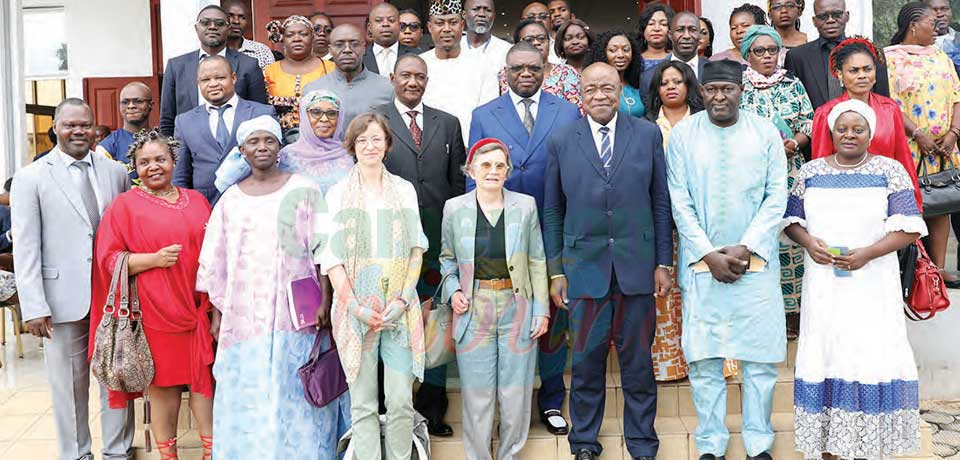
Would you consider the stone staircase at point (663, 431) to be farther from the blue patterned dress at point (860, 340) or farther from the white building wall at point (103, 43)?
the white building wall at point (103, 43)

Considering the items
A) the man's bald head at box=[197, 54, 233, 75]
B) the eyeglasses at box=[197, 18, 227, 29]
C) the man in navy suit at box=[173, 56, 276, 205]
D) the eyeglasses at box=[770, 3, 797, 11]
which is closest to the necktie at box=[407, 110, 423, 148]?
the man in navy suit at box=[173, 56, 276, 205]

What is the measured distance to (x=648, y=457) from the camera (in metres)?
4.35

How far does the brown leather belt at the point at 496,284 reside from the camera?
4.33m

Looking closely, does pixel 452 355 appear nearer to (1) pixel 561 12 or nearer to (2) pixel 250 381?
(2) pixel 250 381

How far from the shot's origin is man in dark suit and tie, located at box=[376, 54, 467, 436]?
4680 millimetres

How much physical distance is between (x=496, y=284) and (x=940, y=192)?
336 centimetres

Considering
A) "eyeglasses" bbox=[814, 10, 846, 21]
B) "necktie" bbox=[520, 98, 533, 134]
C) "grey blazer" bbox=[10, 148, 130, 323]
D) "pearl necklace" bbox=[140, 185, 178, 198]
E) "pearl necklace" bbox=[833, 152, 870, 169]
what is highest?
"eyeglasses" bbox=[814, 10, 846, 21]

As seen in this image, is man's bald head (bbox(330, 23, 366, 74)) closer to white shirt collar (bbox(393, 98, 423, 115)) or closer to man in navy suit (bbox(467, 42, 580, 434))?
white shirt collar (bbox(393, 98, 423, 115))

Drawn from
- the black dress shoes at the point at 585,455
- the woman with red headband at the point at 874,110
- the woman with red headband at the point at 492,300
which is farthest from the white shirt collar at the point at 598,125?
the black dress shoes at the point at 585,455

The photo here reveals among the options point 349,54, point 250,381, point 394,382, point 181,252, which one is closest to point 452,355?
point 394,382

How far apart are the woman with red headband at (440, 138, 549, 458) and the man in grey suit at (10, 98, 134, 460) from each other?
1980 millimetres

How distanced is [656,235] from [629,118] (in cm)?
64

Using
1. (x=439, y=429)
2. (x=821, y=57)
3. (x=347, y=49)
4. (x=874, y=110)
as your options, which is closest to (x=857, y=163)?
(x=874, y=110)

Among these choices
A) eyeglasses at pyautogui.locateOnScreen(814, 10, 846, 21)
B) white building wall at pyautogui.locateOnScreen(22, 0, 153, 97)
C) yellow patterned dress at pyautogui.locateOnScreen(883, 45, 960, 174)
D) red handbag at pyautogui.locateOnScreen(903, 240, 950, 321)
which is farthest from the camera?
white building wall at pyautogui.locateOnScreen(22, 0, 153, 97)
